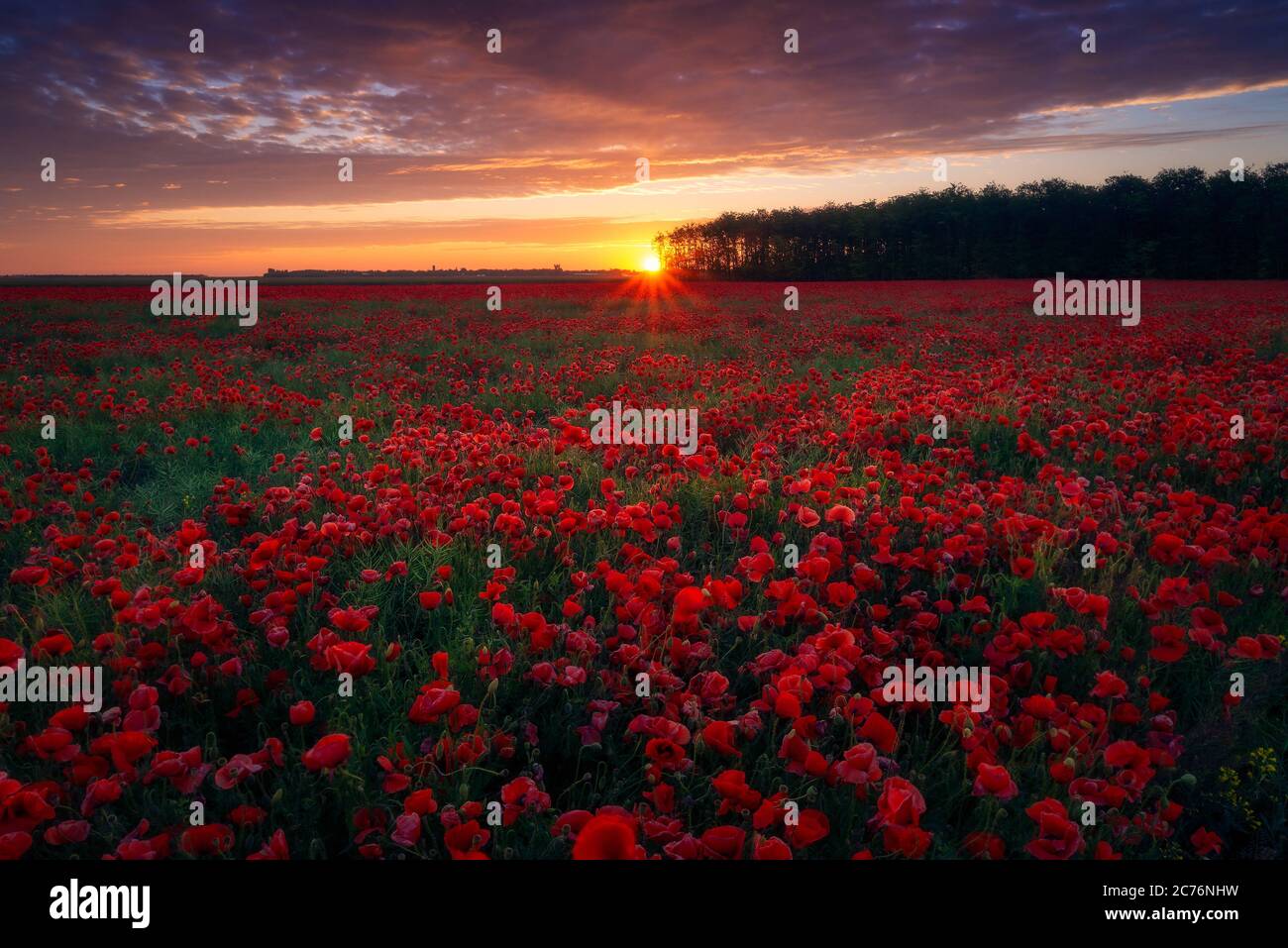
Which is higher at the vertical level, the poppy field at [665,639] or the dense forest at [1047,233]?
the dense forest at [1047,233]

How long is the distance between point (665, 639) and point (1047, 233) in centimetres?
5006

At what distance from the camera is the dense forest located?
3884cm

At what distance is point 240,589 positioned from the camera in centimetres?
331

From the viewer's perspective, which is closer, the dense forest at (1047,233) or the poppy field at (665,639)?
the poppy field at (665,639)

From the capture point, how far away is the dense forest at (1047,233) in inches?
1529

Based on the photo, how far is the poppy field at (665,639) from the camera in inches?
77.0

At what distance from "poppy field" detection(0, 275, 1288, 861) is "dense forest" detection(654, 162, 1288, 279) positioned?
141 feet

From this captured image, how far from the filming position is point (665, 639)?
2756 millimetres

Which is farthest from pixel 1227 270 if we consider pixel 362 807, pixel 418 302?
pixel 362 807

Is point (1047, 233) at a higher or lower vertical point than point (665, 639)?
higher

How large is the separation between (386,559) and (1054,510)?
3659 millimetres

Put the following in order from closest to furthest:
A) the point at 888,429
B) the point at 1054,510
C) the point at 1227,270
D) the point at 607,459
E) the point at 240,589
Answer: the point at 240,589
the point at 1054,510
the point at 607,459
the point at 888,429
the point at 1227,270

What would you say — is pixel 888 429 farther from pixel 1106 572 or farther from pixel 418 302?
pixel 418 302

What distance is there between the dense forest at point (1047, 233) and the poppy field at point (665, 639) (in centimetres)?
4305
